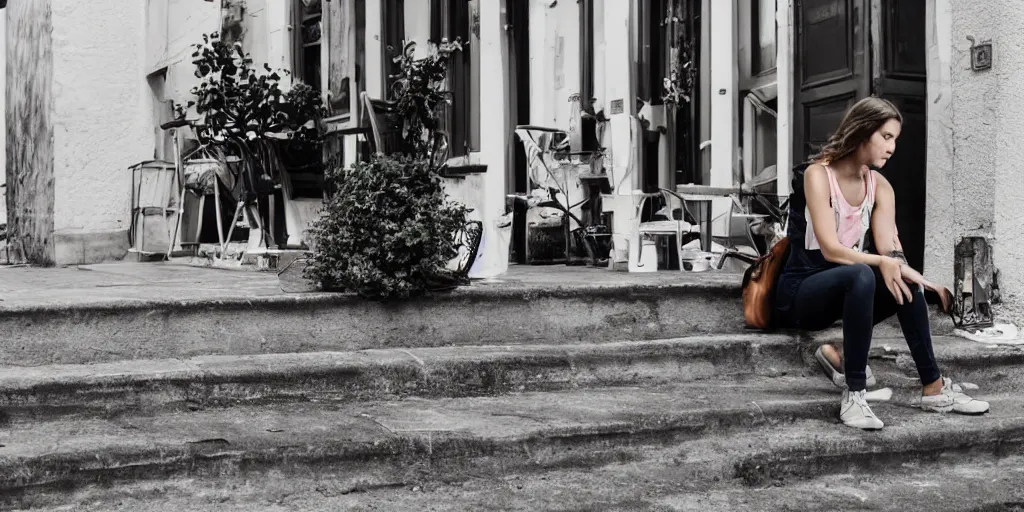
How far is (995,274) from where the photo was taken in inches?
196

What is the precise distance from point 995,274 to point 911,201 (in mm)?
757

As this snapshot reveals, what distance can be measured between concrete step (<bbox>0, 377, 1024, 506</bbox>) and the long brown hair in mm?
927

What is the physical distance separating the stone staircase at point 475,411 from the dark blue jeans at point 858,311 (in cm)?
22

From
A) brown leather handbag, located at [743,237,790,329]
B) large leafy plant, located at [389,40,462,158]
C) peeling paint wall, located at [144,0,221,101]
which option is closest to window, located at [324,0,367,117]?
peeling paint wall, located at [144,0,221,101]

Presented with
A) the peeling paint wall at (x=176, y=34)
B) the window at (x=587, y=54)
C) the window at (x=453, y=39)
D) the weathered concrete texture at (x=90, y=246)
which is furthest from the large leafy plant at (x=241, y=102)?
the window at (x=587, y=54)

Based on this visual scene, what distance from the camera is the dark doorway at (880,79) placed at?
18.4ft

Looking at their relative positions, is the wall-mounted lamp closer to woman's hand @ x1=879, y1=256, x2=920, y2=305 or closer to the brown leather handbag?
the brown leather handbag

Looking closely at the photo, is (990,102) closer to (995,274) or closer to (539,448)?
(995,274)

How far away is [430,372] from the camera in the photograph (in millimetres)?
4078

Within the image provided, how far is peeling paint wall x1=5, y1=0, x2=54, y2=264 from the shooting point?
8.73 meters

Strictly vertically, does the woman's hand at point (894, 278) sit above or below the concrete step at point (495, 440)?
above

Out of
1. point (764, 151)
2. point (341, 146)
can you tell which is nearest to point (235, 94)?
point (341, 146)

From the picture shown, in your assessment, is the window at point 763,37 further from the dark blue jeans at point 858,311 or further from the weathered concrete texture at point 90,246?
the weathered concrete texture at point 90,246

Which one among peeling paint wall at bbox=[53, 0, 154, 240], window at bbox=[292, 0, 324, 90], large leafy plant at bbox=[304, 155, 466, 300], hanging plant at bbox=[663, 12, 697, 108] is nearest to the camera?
large leafy plant at bbox=[304, 155, 466, 300]
